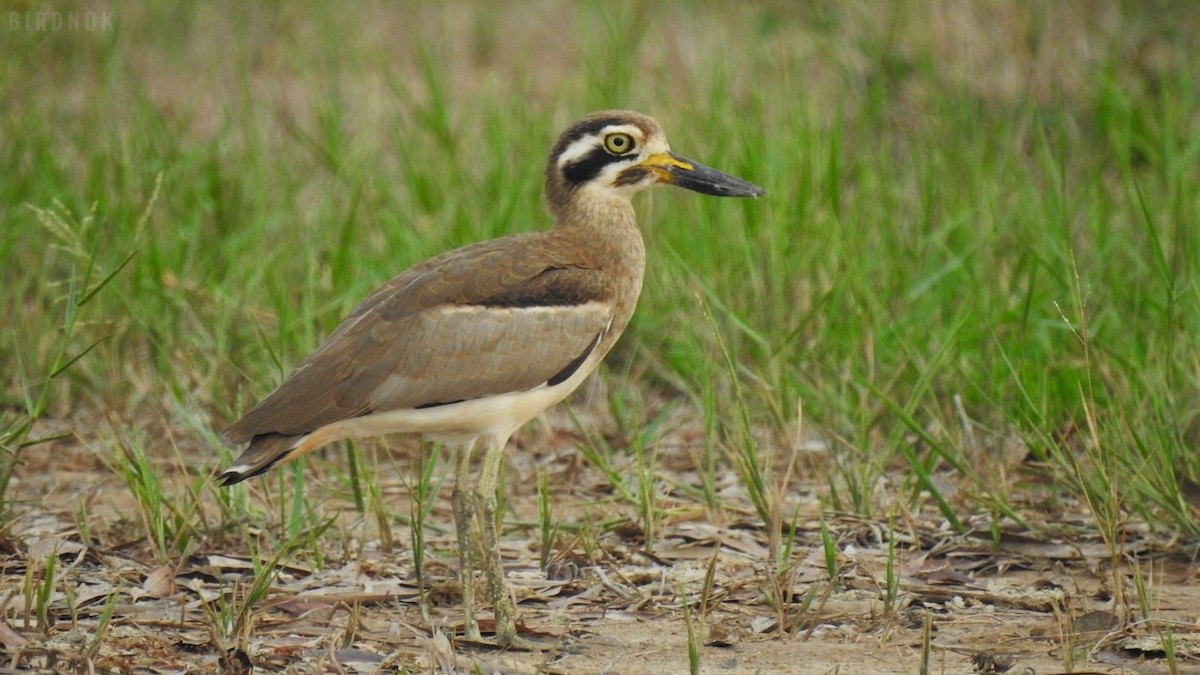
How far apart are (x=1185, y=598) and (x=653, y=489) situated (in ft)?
5.60

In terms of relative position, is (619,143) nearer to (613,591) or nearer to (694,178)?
(694,178)

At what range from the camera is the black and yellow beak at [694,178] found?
593cm

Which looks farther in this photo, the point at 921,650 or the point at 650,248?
the point at 650,248

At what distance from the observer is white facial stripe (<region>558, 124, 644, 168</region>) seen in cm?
583

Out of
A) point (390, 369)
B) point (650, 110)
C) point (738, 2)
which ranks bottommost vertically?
point (390, 369)

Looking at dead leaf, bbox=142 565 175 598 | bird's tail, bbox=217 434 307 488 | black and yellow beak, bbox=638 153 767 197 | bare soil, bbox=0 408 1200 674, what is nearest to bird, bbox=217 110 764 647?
bird's tail, bbox=217 434 307 488

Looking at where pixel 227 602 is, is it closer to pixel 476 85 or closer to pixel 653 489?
pixel 653 489

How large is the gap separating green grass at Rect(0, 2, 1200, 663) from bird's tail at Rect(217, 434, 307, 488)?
0.43 metres

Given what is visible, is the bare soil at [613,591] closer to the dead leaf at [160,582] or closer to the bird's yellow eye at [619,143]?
the dead leaf at [160,582]

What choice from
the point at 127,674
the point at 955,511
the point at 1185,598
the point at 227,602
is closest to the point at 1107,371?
the point at 955,511

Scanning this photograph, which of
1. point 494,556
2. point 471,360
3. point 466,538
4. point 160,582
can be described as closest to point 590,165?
point 471,360

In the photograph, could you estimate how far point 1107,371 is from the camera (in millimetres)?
6219

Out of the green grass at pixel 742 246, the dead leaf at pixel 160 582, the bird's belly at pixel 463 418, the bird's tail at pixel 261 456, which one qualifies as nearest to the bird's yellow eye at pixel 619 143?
the green grass at pixel 742 246

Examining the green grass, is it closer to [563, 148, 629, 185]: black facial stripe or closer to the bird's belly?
the bird's belly
